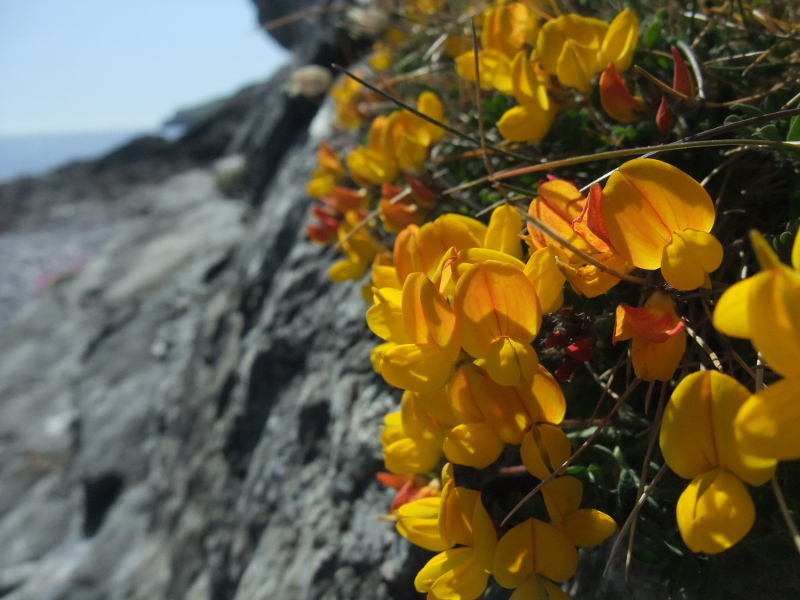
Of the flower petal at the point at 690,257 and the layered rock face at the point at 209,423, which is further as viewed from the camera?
the layered rock face at the point at 209,423

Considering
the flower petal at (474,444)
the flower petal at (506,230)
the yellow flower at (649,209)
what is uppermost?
the yellow flower at (649,209)

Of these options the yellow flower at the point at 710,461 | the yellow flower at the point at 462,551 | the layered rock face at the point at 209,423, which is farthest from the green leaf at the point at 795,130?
the layered rock face at the point at 209,423

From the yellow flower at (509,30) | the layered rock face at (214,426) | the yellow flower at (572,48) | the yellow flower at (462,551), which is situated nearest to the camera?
the yellow flower at (462,551)

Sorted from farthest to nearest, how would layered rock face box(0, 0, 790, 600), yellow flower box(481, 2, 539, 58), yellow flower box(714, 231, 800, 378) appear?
layered rock face box(0, 0, 790, 600) < yellow flower box(481, 2, 539, 58) < yellow flower box(714, 231, 800, 378)

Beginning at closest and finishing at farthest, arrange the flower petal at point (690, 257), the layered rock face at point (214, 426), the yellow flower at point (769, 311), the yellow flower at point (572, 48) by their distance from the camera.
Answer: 1. the yellow flower at point (769, 311)
2. the flower petal at point (690, 257)
3. the yellow flower at point (572, 48)
4. the layered rock face at point (214, 426)

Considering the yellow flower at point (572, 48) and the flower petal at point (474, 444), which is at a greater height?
the yellow flower at point (572, 48)

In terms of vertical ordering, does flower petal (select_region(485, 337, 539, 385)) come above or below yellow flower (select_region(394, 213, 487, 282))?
below

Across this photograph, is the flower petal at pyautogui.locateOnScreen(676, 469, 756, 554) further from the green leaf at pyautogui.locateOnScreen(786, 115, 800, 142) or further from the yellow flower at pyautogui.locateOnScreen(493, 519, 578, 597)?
the green leaf at pyautogui.locateOnScreen(786, 115, 800, 142)

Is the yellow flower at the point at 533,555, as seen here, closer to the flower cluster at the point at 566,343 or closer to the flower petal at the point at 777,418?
the flower cluster at the point at 566,343

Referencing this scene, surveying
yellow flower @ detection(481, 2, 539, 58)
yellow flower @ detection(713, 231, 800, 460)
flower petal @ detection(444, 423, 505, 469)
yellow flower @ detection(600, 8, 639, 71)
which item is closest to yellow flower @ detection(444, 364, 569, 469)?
flower petal @ detection(444, 423, 505, 469)

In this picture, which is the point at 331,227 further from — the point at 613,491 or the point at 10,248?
the point at 10,248
